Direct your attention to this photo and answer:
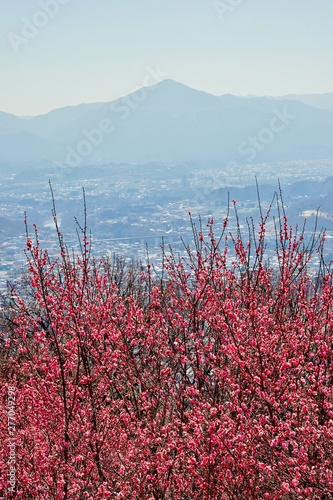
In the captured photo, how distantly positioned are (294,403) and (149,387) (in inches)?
77.8

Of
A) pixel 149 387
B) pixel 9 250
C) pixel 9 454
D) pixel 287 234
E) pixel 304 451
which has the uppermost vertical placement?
pixel 287 234

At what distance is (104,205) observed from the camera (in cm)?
15075

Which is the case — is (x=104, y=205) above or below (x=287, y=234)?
below

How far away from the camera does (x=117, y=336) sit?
638 centimetres

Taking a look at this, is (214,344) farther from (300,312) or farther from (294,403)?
(294,403)

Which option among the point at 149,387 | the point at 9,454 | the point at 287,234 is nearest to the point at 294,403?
the point at 149,387

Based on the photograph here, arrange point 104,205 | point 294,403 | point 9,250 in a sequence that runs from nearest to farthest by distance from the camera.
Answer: point 294,403 < point 9,250 < point 104,205

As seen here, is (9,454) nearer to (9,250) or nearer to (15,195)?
(9,250)

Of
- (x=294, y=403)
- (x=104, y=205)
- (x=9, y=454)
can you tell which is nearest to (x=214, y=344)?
(x=294, y=403)

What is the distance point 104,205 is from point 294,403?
14771cm

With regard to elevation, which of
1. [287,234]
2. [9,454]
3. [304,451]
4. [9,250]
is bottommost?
[9,250]

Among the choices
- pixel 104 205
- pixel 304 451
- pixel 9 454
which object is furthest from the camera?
pixel 104 205

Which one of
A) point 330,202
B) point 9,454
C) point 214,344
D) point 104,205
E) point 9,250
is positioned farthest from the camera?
point 104,205

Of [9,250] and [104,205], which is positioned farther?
[104,205]
